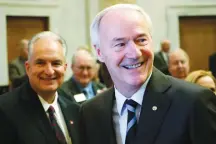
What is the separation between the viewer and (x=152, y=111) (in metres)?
1.81

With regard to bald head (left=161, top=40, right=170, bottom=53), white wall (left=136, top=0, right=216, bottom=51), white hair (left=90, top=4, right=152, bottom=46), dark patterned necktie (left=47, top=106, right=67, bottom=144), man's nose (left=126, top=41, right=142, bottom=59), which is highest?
white wall (left=136, top=0, right=216, bottom=51)

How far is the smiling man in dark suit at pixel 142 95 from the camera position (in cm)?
172

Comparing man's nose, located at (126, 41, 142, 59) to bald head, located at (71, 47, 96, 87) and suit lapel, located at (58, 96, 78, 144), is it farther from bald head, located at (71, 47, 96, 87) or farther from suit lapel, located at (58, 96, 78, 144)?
bald head, located at (71, 47, 96, 87)

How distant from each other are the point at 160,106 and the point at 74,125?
852 mm

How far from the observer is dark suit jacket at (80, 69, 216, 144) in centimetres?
170

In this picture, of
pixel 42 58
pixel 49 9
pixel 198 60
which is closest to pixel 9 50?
pixel 49 9

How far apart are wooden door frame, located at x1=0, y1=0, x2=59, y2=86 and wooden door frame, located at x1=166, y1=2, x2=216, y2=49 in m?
2.64

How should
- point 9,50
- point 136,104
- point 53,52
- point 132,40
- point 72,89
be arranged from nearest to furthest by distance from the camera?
point 132,40 → point 136,104 → point 53,52 → point 72,89 → point 9,50

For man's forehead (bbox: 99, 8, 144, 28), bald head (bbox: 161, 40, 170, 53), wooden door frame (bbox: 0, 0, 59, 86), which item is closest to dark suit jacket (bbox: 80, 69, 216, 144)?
man's forehead (bbox: 99, 8, 144, 28)

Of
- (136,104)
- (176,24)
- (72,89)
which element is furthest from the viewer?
(176,24)

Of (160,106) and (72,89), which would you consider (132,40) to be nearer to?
(160,106)

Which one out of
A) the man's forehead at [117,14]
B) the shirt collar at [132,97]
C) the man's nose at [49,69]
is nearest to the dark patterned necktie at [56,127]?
the man's nose at [49,69]

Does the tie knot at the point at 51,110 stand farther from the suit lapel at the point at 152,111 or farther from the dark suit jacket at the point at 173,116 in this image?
the suit lapel at the point at 152,111

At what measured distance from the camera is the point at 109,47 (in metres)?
1.81
